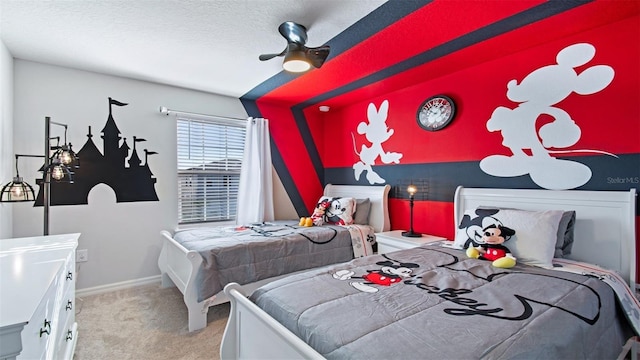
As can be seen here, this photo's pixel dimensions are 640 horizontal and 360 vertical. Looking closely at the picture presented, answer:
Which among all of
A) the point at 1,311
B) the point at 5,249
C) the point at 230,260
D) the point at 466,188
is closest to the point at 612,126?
the point at 466,188

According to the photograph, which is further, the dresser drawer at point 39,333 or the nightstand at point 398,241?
the nightstand at point 398,241

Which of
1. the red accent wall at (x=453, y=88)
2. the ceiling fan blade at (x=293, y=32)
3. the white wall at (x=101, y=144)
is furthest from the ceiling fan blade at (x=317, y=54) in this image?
the white wall at (x=101, y=144)

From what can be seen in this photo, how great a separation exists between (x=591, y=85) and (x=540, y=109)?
1.05ft

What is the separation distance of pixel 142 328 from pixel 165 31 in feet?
7.66

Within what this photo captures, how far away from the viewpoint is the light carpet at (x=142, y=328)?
2.05 meters

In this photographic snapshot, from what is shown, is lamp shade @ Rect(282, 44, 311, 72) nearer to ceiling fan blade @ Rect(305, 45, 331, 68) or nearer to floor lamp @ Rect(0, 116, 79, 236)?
ceiling fan blade @ Rect(305, 45, 331, 68)

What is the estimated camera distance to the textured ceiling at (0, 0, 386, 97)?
191cm

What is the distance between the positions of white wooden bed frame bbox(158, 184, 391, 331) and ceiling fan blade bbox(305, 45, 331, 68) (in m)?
1.74

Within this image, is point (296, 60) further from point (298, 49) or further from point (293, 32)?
point (293, 32)

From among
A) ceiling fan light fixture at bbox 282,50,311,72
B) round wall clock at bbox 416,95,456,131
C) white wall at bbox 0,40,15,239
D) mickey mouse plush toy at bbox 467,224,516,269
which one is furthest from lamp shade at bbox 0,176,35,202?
round wall clock at bbox 416,95,456,131

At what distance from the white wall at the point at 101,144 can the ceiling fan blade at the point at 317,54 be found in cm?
204

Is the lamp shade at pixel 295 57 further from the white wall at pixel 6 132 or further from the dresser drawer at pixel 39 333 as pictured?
the white wall at pixel 6 132

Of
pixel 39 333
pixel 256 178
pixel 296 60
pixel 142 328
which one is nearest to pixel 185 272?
pixel 142 328

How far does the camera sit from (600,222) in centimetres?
201
